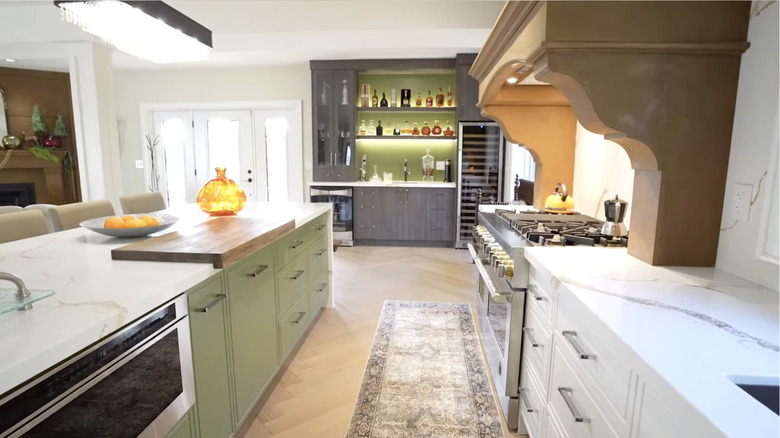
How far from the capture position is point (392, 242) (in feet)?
18.3

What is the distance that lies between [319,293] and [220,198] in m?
1.03

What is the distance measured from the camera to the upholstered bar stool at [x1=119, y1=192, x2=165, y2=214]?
109 inches

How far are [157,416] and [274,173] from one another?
5370 millimetres

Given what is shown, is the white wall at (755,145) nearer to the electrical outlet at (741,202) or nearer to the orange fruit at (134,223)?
the electrical outlet at (741,202)

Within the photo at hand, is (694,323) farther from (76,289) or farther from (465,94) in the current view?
(465,94)

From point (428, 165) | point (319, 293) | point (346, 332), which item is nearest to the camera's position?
point (346, 332)

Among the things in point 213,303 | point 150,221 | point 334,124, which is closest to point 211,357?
point 213,303

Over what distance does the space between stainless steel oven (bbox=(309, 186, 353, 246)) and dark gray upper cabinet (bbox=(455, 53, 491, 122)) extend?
1.84 meters

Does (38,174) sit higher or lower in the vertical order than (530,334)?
higher

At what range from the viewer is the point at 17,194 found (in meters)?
5.82

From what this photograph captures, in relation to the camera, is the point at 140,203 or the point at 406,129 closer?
the point at 140,203

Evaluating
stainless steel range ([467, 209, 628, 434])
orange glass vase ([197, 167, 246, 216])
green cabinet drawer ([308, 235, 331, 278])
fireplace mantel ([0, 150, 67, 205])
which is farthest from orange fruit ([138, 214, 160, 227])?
fireplace mantel ([0, 150, 67, 205])

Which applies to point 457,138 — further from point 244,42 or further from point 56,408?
point 56,408

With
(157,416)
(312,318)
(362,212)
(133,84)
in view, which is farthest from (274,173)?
(157,416)
